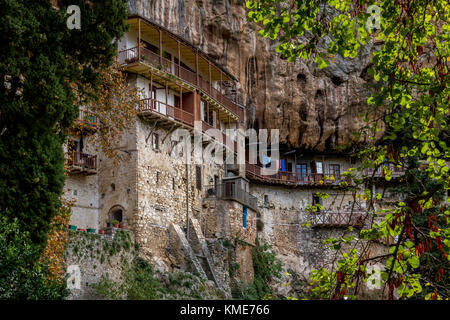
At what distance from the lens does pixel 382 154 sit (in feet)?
24.1

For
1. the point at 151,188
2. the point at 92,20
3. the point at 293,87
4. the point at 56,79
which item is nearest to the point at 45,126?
the point at 56,79

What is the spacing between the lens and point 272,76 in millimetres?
36562

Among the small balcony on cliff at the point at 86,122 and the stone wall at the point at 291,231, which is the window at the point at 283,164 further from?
the small balcony on cliff at the point at 86,122

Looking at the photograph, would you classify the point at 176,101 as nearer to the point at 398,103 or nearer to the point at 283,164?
the point at 283,164

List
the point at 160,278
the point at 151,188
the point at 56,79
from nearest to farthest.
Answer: the point at 56,79
the point at 160,278
the point at 151,188

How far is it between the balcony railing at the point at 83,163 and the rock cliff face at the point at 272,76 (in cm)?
722

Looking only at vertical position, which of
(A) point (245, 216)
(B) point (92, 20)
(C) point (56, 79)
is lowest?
(A) point (245, 216)

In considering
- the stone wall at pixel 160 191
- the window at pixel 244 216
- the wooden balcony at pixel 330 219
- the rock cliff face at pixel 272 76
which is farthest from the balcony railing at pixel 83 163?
the wooden balcony at pixel 330 219

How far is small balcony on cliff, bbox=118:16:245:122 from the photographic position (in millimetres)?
25625

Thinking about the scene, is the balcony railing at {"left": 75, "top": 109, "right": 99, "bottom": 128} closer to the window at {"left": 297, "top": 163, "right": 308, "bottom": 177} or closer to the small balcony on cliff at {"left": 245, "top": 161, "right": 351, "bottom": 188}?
the small balcony on cliff at {"left": 245, "top": 161, "right": 351, "bottom": 188}

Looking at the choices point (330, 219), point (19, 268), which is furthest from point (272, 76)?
point (19, 268)

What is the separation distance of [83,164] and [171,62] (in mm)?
6344
